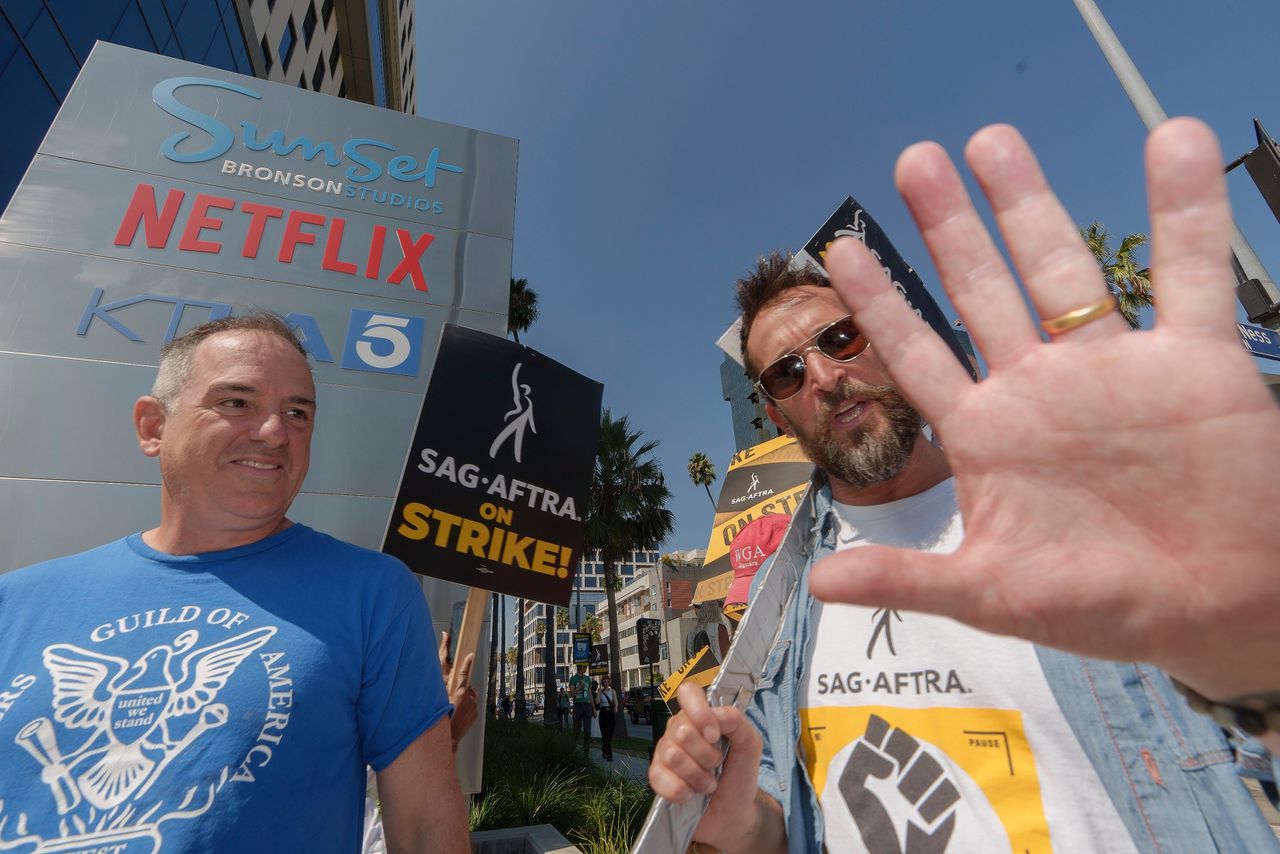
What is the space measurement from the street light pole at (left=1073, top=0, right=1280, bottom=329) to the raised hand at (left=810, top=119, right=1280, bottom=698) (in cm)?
684

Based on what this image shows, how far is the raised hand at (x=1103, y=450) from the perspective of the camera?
0.65 meters

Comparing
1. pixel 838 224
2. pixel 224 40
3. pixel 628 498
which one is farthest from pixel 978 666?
pixel 628 498

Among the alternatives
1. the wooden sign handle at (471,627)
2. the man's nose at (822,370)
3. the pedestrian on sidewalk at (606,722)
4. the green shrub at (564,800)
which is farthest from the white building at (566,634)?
the man's nose at (822,370)

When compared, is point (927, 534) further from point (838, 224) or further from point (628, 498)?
point (628, 498)

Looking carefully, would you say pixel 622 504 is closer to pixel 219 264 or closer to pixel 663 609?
pixel 219 264

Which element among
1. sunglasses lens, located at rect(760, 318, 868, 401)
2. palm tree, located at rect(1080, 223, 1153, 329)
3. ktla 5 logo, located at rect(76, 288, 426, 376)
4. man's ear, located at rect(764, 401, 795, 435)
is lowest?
man's ear, located at rect(764, 401, 795, 435)

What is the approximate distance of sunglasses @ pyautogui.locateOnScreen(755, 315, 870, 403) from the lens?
6.53 ft

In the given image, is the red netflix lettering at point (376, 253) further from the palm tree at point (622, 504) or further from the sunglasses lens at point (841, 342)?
the palm tree at point (622, 504)

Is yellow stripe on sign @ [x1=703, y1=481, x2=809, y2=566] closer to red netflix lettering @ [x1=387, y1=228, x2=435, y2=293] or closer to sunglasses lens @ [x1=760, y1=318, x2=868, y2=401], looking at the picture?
sunglasses lens @ [x1=760, y1=318, x2=868, y2=401]

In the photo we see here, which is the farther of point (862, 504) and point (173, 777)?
point (862, 504)

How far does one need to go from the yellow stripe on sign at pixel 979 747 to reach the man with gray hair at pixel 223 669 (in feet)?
3.50

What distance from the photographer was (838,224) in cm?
427

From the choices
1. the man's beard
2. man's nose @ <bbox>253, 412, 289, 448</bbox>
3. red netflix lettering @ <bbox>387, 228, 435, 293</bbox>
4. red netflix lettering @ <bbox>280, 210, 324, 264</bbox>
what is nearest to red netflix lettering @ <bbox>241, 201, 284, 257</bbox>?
red netflix lettering @ <bbox>280, 210, 324, 264</bbox>

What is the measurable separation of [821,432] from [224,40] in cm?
1893
